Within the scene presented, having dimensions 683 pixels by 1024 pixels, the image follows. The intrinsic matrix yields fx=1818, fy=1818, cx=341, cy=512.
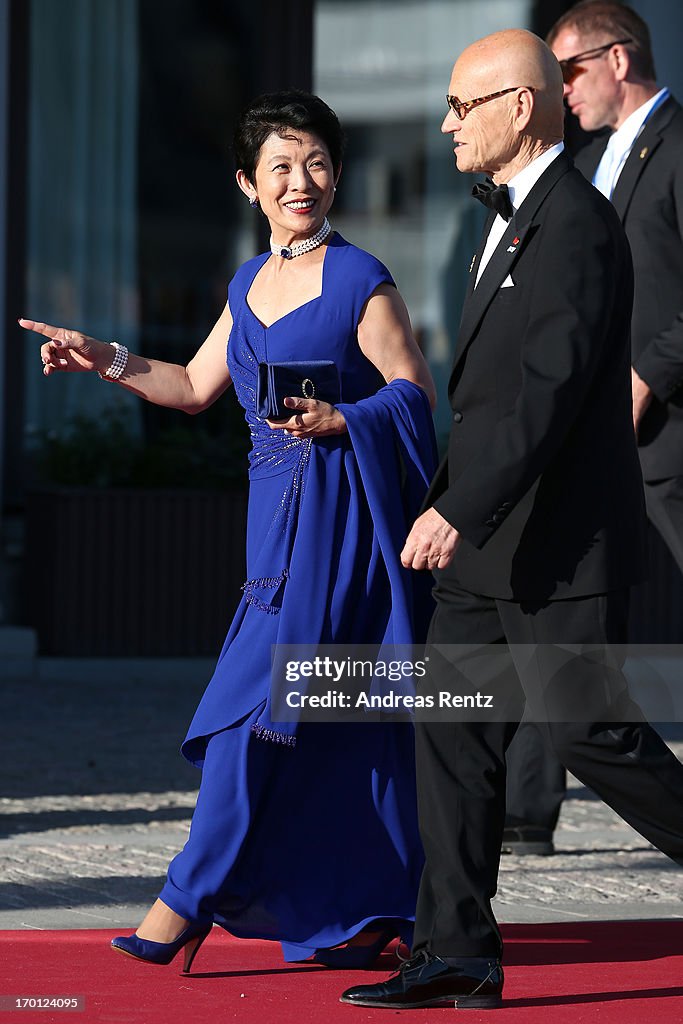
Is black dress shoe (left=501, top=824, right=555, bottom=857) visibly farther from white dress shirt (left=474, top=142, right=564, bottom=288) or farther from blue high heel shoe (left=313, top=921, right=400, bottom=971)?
white dress shirt (left=474, top=142, right=564, bottom=288)

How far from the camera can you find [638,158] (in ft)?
16.8

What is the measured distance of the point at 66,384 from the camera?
10047 millimetres

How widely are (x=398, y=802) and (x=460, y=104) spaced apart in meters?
1.49

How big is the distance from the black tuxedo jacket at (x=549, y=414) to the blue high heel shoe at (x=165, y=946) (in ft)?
3.04

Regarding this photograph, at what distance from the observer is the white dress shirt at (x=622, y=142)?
521 centimetres

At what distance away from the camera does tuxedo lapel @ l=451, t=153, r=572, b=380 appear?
357cm

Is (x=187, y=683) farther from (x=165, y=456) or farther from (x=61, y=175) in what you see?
(x=61, y=175)

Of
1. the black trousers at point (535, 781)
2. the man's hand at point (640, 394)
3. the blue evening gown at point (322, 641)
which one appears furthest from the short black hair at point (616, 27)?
the blue evening gown at point (322, 641)

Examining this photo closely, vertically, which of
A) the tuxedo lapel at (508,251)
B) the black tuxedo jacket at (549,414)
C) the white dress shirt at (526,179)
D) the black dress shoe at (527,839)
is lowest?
the black dress shoe at (527,839)

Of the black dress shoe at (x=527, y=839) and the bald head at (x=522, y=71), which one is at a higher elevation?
the bald head at (x=522, y=71)

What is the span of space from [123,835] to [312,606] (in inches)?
69.1

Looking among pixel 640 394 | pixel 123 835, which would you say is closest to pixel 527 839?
pixel 123 835

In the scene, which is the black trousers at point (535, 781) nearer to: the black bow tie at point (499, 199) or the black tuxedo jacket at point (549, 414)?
the black tuxedo jacket at point (549, 414)

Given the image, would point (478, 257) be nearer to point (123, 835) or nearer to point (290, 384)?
point (290, 384)
